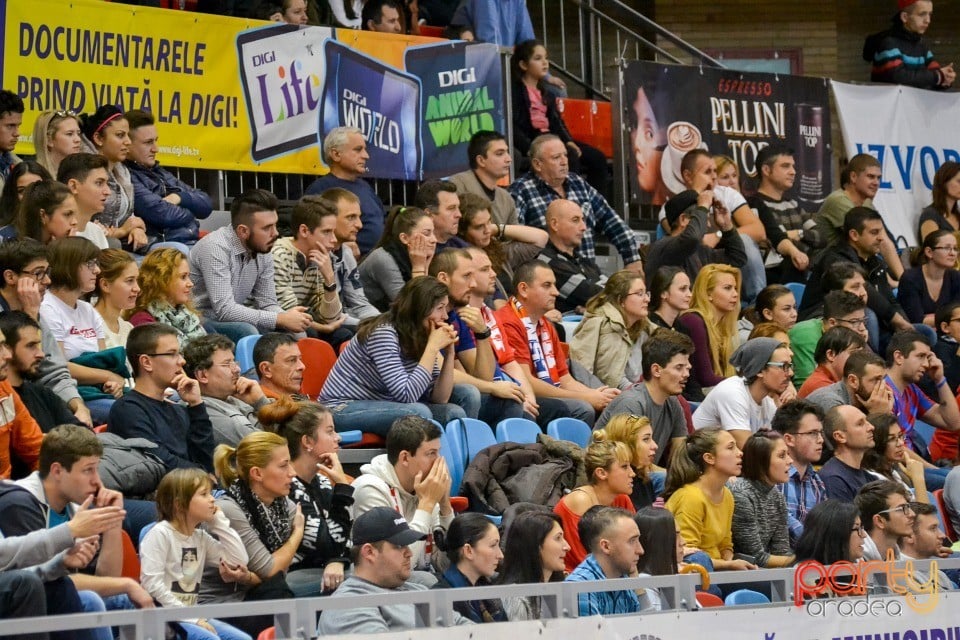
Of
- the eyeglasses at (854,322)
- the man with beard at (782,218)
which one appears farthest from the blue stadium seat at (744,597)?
the man with beard at (782,218)

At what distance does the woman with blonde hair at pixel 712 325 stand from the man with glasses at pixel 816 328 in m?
0.50

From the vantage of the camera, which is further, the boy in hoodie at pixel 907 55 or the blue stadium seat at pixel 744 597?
the boy in hoodie at pixel 907 55

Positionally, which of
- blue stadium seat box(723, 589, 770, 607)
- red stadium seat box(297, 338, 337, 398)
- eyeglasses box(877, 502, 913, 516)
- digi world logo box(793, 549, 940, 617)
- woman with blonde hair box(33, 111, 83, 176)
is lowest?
eyeglasses box(877, 502, 913, 516)

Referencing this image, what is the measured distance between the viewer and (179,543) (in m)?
5.57

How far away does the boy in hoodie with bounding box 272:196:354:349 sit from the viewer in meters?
8.35

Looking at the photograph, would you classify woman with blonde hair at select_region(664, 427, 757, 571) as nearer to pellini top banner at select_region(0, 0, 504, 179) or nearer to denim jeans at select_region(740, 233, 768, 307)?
denim jeans at select_region(740, 233, 768, 307)

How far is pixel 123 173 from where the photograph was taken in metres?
8.72

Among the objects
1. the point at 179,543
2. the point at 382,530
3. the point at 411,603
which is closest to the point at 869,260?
the point at 382,530

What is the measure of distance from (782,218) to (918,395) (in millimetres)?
2273

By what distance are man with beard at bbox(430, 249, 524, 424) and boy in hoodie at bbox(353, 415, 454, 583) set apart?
1.41m

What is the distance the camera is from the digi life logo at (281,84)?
1012 cm

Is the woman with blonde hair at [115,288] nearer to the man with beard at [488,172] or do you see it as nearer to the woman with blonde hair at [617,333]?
the woman with blonde hair at [617,333]

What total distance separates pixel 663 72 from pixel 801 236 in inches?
60.8

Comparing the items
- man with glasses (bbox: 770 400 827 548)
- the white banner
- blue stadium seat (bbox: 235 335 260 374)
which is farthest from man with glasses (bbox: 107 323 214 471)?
the white banner
